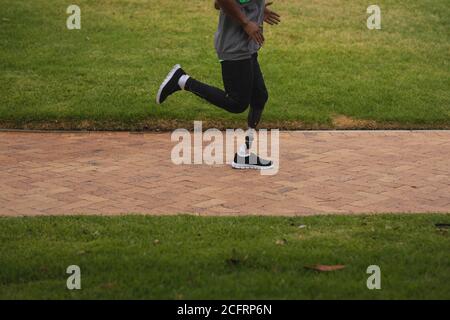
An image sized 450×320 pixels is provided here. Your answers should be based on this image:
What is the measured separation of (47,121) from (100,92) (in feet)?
3.75

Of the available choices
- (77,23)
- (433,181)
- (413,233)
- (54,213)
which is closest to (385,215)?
(413,233)

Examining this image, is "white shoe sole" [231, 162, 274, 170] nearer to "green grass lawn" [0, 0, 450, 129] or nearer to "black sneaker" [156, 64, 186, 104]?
"black sneaker" [156, 64, 186, 104]

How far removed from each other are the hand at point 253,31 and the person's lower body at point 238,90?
264 millimetres

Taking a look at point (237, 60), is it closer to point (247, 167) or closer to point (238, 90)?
point (238, 90)

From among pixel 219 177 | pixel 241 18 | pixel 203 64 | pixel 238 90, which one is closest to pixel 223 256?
pixel 219 177

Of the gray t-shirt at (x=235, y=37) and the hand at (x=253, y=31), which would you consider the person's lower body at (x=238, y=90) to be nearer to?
the gray t-shirt at (x=235, y=37)

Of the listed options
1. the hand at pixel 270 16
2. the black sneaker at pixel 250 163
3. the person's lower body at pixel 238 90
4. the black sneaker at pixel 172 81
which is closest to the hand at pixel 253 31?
the person's lower body at pixel 238 90

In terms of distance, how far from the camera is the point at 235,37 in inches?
263

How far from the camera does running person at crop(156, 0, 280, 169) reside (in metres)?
6.57

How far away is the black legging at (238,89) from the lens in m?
6.78

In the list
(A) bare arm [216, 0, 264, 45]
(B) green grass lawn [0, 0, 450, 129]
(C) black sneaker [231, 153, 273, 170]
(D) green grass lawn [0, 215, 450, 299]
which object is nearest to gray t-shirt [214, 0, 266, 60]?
(A) bare arm [216, 0, 264, 45]

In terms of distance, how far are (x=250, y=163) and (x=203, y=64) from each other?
4186 millimetres

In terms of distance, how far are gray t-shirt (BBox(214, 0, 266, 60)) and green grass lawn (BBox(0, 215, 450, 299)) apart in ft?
6.03

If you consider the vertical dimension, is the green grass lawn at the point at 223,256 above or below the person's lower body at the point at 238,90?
below
